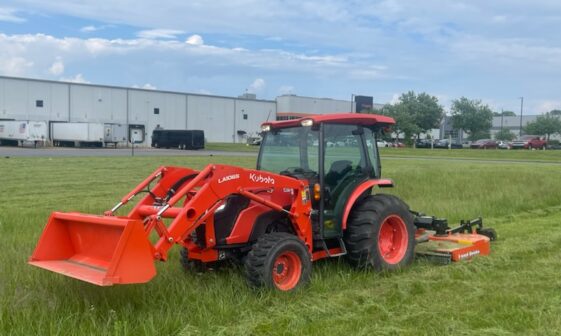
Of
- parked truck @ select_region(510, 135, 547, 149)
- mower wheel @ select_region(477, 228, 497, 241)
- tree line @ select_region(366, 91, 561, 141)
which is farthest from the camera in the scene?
tree line @ select_region(366, 91, 561, 141)

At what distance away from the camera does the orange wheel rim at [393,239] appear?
24.8 feet

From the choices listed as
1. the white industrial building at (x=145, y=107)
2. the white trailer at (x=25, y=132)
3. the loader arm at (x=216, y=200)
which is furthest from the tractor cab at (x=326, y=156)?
the white industrial building at (x=145, y=107)

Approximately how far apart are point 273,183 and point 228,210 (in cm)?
55

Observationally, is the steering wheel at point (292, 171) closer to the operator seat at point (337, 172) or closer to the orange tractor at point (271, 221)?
the orange tractor at point (271, 221)

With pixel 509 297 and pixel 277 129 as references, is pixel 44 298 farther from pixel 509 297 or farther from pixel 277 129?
pixel 509 297

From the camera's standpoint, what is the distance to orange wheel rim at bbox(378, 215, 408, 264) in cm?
757

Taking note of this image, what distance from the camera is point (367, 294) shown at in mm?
6090

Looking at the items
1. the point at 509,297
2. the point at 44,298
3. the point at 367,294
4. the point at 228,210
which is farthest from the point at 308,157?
the point at 44,298

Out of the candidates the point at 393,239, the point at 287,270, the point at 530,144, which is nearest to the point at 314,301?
the point at 287,270

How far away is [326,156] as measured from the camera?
697 centimetres

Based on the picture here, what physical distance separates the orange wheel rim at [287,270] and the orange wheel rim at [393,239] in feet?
5.37

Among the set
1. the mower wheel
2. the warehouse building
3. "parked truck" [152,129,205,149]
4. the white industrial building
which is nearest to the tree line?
the white industrial building

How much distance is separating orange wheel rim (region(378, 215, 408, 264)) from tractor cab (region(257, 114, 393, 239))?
0.52 metres

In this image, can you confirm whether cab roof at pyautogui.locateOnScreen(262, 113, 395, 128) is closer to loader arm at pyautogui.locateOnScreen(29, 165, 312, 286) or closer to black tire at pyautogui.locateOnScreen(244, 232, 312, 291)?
loader arm at pyautogui.locateOnScreen(29, 165, 312, 286)
